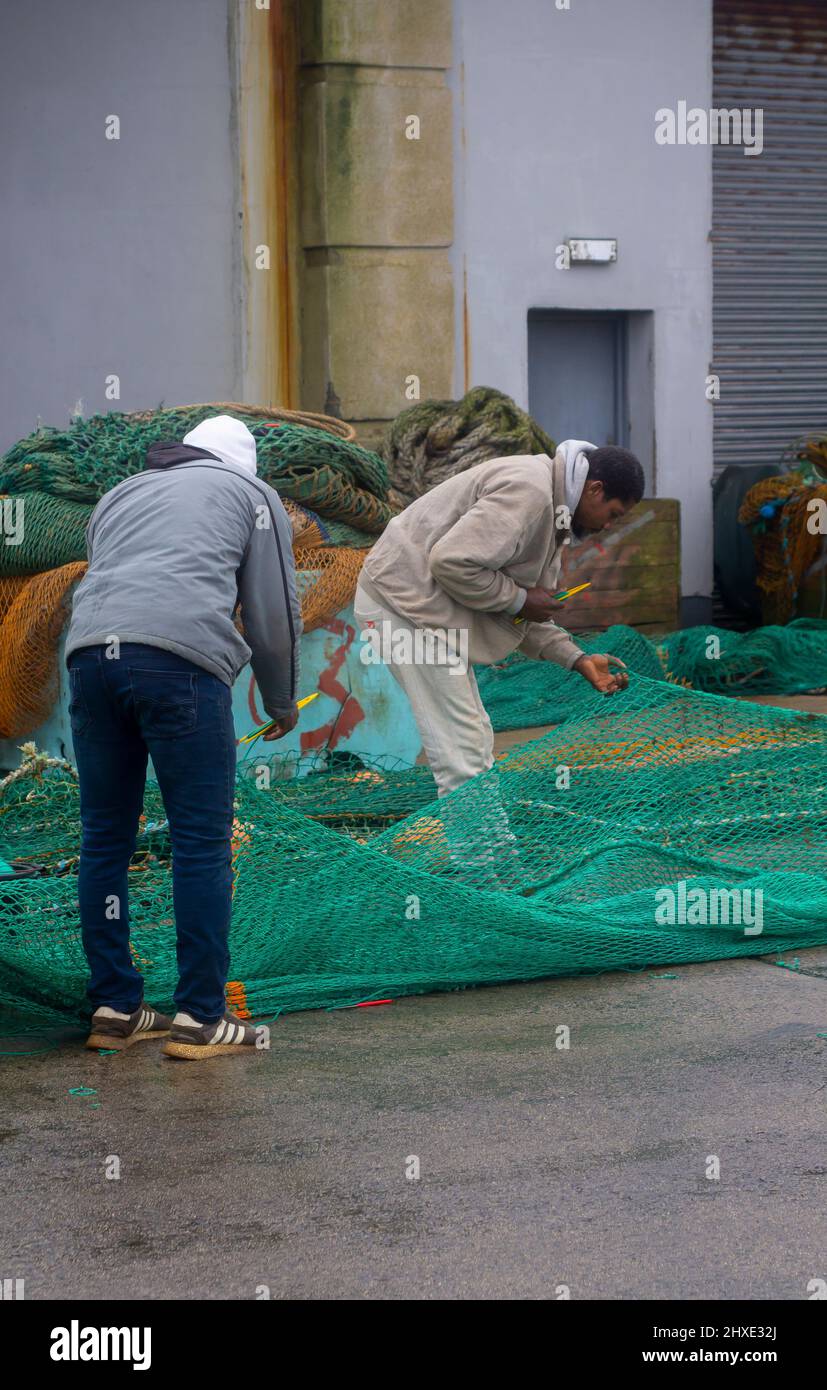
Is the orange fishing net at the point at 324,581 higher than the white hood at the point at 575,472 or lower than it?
lower

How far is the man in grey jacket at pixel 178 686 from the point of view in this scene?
13.7 feet

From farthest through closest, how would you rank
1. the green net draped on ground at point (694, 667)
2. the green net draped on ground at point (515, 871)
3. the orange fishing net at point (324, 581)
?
the green net draped on ground at point (694, 667)
the orange fishing net at point (324, 581)
the green net draped on ground at point (515, 871)

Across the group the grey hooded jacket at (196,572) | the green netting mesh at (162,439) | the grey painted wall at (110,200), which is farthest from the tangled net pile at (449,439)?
the grey hooded jacket at (196,572)

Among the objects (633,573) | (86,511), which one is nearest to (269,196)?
(633,573)

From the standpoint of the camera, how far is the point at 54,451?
7727 mm

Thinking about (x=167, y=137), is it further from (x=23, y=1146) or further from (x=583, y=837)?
(x=23, y=1146)

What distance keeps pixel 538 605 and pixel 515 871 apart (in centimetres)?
94

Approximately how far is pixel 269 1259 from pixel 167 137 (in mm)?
8852

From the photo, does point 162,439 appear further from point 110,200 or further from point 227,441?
point 110,200

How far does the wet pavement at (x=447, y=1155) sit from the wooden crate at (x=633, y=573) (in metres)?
6.52

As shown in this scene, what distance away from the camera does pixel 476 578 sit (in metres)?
5.62

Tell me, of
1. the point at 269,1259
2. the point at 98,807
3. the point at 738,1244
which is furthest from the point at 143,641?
the point at 738,1244

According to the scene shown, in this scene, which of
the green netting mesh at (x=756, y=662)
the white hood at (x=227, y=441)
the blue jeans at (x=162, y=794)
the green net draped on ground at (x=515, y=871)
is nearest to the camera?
the blue jeans at (x=162, y=794)

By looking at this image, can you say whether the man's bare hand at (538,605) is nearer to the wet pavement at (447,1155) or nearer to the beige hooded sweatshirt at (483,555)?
the beige hooded sweatshirt at (483,555)
